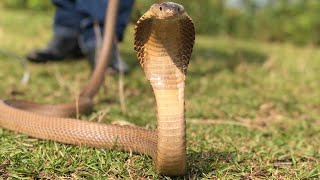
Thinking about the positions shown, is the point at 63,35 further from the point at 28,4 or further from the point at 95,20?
the point at 28,4

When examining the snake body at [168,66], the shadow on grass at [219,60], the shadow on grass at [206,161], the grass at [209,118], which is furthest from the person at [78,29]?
the snake body at [168,66]

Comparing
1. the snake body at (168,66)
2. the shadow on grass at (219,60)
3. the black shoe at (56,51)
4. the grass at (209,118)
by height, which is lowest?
the grass at (209,118)

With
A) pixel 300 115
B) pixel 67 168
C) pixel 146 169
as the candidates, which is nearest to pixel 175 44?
pixel 146 169

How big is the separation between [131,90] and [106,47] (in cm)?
61

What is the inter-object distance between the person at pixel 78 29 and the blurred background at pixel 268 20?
20.1 ft

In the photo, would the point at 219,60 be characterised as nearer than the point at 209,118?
No

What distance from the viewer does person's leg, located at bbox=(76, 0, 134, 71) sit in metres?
4.20

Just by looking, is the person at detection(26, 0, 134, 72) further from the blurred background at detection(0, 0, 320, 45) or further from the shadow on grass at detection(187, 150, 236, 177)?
the blurred background at detection(0, 0, 320, 45)

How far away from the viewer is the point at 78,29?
4875mm

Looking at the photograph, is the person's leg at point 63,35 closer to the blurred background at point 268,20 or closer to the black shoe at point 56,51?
the black shoe at point 56,51

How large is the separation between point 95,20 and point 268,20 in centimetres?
767

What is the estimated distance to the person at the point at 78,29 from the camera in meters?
4.25

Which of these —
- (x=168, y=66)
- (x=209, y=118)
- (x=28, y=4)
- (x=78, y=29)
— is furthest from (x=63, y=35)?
(x=28, y=4)

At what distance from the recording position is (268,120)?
3.29 metres
